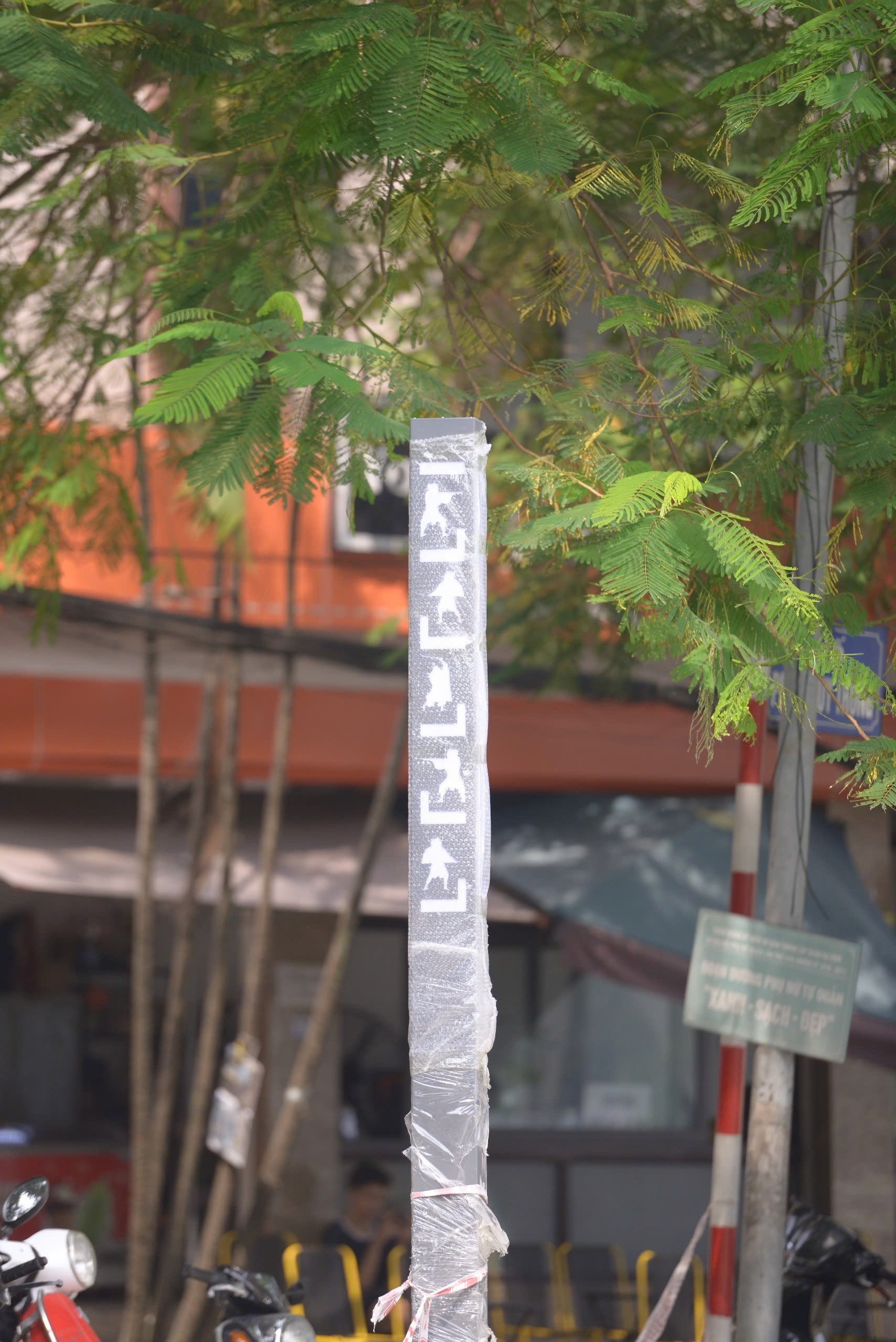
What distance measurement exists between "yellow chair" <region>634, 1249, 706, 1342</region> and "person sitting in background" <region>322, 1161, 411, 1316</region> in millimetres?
1179

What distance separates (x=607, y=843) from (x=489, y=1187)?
7.41 feet

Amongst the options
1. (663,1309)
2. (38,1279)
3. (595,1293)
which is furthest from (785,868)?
(595,1293)

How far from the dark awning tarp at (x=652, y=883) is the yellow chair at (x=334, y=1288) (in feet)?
5.77

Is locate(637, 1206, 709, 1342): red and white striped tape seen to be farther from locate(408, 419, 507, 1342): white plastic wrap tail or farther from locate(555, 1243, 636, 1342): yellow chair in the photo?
locate(555, 1243, 636, 1342): yellow chair

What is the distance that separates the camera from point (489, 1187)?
873 cm

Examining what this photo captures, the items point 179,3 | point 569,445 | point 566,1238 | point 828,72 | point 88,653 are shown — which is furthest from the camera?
point 566,1238

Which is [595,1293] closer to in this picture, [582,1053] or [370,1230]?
[370,1230]

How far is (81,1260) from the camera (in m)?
4.14

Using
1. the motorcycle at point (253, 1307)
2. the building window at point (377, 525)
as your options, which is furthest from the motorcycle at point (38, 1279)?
the building window at point (377, 525)

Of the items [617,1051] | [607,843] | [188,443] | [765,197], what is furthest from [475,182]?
[617,1051]

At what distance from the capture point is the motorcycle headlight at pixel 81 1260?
411cm

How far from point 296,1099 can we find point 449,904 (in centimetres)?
427

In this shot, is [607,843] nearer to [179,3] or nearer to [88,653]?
[88,653]

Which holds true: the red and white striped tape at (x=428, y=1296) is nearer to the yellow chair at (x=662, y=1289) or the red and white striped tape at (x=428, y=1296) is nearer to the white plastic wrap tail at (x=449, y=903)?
the white plastic wrap tail at (x=449, y=903)
